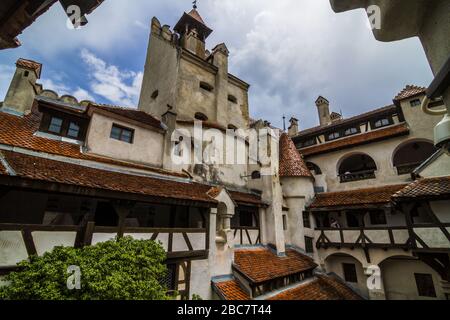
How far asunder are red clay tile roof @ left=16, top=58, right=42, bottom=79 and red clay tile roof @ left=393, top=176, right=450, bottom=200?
2025cm

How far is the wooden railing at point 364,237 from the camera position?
14039mm

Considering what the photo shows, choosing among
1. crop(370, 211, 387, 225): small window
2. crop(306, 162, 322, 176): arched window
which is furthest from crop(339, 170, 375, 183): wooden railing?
crop(370, 211, 387, 225): small window

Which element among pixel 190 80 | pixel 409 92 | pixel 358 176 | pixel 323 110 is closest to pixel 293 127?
pixel 323 110

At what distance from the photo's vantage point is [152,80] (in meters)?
19.9

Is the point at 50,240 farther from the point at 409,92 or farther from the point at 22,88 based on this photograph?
the point at 409,92

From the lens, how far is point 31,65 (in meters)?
11.8

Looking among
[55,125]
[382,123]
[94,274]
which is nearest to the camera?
[94,274]

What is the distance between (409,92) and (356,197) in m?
9.27

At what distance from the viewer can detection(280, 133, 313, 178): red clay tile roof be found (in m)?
18.3

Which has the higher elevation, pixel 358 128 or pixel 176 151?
pixel 358 128

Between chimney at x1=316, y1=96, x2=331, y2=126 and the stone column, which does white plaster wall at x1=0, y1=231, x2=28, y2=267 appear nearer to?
the stone column

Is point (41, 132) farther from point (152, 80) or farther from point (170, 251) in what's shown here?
point (152, 80)

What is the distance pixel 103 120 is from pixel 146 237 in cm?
A: 639
